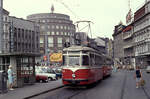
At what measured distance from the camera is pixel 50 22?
12100cm

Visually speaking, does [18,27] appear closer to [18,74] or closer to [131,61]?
[131,61]

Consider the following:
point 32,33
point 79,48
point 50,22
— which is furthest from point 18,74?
point 50,22

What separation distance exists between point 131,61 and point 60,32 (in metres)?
40.2

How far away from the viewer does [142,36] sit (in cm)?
8181

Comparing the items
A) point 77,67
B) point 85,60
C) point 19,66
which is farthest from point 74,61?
point 19,66

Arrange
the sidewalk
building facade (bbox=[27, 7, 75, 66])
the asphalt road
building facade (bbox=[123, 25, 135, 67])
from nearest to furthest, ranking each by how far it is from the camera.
Answer: the sidewalk, the asphalt road, building facade (bbox=[123, 25, 135, 67]), building facade (bbox=[27, 7, 75, 66])

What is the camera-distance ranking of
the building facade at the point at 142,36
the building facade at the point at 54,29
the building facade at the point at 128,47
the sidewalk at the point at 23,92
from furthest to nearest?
the building facade at the point at 54,29, the building facade at the point at 128,47, the building facade at the point at 142,36, the sidewalk at the point at 23,92

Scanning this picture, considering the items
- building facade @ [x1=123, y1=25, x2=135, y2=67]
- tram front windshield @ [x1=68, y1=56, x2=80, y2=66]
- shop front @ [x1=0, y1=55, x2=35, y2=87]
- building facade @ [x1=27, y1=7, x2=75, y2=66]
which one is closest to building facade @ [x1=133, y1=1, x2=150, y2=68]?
building facade @ [x1=123, y1=25, x2=135, y2=67]

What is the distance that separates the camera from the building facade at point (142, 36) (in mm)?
75125

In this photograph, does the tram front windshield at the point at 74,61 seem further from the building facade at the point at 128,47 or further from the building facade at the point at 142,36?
the building facade at the point at 128,47

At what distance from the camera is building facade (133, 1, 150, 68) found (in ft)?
246

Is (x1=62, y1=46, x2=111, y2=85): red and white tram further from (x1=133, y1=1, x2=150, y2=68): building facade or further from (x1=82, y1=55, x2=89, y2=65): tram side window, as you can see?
(x1=133, y1=1, x2=150, y2=68): building facade

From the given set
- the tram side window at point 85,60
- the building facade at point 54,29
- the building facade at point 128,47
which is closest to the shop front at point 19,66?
the tram side window at point 85,60

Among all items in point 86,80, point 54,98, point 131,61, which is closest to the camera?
point 54,98
